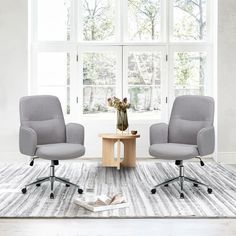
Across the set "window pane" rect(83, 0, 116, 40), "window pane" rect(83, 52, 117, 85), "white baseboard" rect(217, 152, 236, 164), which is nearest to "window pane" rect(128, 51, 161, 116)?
"window pane" rect(83, 52, 117, 85)

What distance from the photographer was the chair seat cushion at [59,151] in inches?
167

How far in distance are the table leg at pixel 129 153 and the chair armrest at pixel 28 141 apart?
172cm

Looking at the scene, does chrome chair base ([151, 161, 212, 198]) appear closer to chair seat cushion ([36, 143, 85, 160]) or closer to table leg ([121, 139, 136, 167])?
chair seat cushion ([36, 143, 85, 160])

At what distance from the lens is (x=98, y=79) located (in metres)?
6.72

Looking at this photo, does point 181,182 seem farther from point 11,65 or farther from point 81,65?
point 11,65

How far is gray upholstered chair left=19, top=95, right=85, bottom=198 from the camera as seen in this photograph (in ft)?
14.3

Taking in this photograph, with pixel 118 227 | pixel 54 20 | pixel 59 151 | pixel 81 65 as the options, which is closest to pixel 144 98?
pixel 81 65

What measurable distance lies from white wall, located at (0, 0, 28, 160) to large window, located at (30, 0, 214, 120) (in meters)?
0.35

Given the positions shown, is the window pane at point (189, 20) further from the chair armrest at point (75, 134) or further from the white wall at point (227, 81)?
Answer: the chair armrest at point (75, 134)

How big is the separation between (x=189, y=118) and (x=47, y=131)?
1.64m

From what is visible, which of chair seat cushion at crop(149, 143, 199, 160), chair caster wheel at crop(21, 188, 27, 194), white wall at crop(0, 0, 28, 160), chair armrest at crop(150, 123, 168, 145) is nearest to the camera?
chair seat cushion at crop(149, 143, 199, 160)

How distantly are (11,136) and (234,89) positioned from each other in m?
3.43

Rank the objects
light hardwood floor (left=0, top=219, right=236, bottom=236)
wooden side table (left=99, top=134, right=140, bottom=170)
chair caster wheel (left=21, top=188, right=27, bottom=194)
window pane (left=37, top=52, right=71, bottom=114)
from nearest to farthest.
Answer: light hardwood floor (left=0, top=219, right=236, bottom=236), chair caster wheel (left=21, top=188, right=27, bottom=194), wooden side table (left=99, top=134, right=140, bottom=170), window pane (left=37, top=52, right=71, bottom=114)

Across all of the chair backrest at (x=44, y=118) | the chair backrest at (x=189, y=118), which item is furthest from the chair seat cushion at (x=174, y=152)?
the chair backrest at (x=44, y=118)
